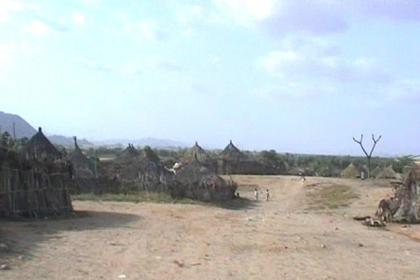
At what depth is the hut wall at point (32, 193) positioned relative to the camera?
71.6 feet

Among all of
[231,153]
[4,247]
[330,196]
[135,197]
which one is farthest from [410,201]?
[231,153]

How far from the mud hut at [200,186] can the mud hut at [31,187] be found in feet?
42.3

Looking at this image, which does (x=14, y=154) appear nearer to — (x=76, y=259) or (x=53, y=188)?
(x=53, y=188)

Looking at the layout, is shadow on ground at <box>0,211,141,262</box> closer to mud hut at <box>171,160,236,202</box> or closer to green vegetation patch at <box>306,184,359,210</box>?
mud hut at <box>171,160,236,202</box>

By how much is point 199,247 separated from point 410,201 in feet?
46.8

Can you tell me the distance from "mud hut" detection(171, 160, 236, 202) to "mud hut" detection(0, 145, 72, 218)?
42.3 ft

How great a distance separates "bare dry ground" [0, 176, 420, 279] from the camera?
1352 cm

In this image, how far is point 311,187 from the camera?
2069 inches

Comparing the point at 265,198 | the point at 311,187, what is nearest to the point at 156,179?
the point at 265,198

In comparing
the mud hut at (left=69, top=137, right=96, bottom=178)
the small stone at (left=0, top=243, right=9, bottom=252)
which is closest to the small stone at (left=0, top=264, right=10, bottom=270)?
the small stone at (left=0, top=243, right=9, bottom=252)

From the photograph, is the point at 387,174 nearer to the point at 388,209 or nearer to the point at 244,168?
the point at 244,168

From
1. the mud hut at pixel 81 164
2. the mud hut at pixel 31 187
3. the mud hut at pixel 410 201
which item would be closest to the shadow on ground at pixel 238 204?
the mud hut at pixel 81 164

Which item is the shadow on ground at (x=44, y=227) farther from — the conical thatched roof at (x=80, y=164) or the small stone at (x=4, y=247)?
the conical thatched roof at (x=80, y=164)

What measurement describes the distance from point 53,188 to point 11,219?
141 inches
